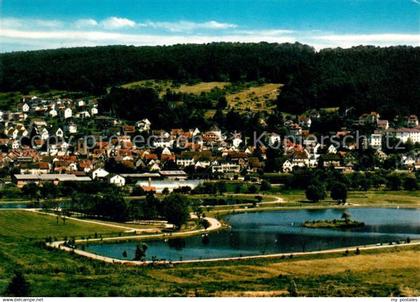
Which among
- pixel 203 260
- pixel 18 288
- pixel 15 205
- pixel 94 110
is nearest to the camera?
pixel 18 288

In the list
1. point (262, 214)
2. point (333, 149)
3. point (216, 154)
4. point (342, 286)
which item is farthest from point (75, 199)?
point (333, 149)

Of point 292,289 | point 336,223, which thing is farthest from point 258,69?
point 292,289

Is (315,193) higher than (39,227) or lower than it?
higher

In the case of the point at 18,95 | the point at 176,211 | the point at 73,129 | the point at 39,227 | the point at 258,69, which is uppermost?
the point at 258,69

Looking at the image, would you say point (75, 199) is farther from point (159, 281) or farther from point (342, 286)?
point (342, 286)

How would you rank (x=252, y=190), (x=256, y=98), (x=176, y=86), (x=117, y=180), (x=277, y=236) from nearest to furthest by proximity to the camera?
1. (x=277, y=236)
2. (x=117, y=180)
3. (x=252, y=190)
4. (x=176, y=86)
5. (x=256, y=98)

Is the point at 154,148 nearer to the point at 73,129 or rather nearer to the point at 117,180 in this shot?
the point at 117,180

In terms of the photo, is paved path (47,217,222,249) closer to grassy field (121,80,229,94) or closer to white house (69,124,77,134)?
grassy field (121,80,229,94)

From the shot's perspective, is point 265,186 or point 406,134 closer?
point 265,186
